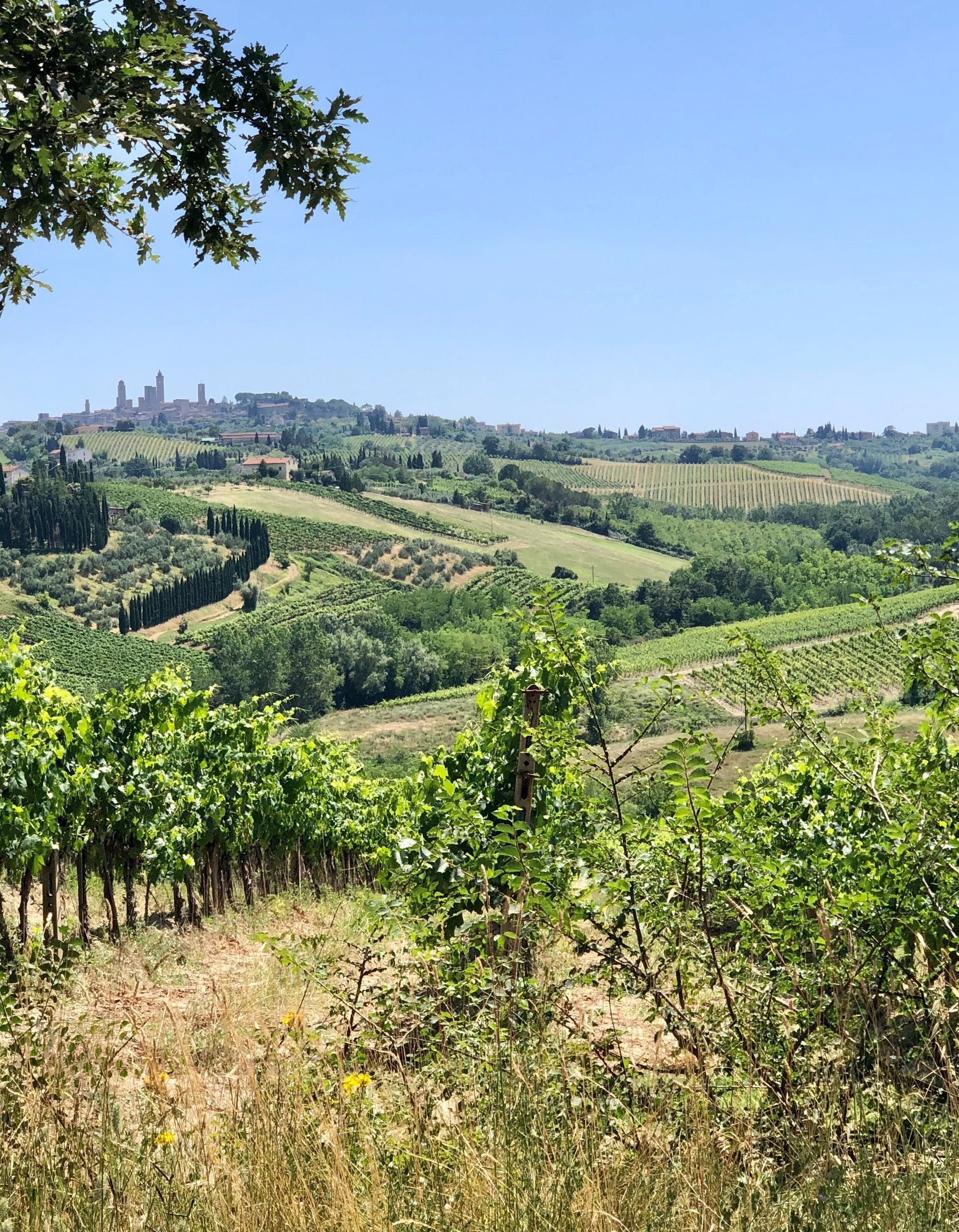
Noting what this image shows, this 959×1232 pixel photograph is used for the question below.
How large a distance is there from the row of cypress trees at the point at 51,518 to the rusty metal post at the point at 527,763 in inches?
4666

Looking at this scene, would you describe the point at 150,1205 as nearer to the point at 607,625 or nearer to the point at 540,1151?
the point at 540,1151

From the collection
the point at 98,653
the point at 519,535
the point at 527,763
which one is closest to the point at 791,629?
the point at 519,535

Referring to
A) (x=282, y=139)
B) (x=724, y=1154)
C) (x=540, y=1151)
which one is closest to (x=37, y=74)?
(x=282, y=139)

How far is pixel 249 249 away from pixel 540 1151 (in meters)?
3.84

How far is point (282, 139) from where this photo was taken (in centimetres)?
405

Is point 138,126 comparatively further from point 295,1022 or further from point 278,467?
point 278,467

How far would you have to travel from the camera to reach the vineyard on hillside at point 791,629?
89.8m

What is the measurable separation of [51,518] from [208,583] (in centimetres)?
2008

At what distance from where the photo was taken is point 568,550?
14900cm

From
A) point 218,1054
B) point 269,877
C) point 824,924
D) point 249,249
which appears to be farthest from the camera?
point 269,877

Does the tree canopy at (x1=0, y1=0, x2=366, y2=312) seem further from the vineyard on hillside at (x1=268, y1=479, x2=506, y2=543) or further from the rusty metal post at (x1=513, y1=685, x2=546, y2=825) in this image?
the vineyard on hillside at (x1=268, y1=479, x2=506, y2=543)

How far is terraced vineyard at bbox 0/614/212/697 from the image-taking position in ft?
276

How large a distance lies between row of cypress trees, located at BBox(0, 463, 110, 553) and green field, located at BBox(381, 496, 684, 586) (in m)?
55.1

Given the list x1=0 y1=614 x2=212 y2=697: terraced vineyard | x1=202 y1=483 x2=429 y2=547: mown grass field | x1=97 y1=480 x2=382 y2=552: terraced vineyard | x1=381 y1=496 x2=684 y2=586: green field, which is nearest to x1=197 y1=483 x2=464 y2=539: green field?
x1=202 y1=483 x2=429 y2=547: mown grass field
